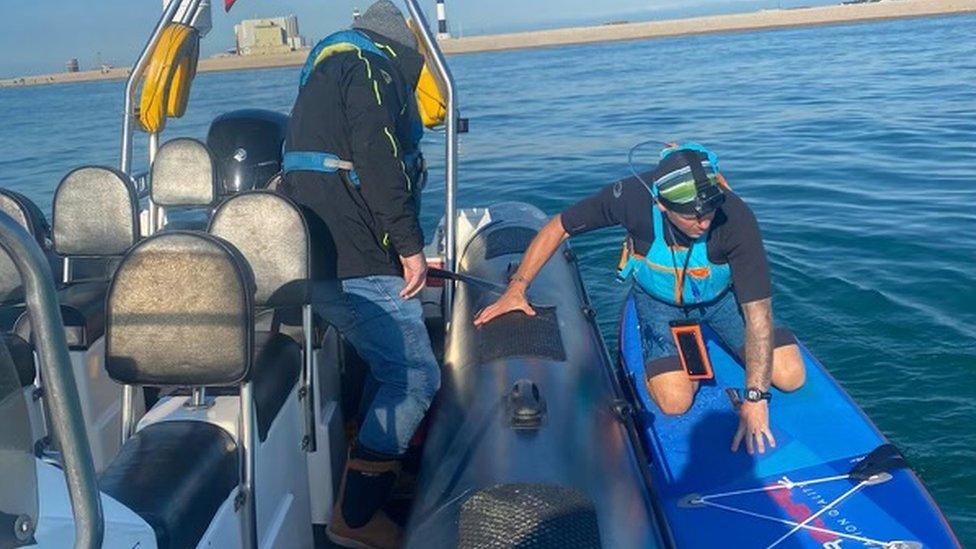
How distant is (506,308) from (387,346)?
0.62 metres

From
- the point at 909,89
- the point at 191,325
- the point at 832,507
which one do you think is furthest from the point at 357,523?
the point at 909,89

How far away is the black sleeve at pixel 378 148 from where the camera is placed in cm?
282

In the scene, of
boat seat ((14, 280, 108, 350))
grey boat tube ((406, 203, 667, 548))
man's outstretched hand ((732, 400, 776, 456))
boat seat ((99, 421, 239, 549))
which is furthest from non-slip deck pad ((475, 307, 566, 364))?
boat seat ((14, 280, 108, 350))

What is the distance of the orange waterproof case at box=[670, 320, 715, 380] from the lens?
371cm

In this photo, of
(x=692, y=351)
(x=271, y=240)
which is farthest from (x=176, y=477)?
(x=692, y=351)

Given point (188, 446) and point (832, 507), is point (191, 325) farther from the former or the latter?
point (832, 507)

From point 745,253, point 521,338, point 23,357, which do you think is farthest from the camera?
point 745,253

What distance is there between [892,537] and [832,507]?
0.70 feet

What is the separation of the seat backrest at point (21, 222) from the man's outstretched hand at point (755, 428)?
98.3 inches

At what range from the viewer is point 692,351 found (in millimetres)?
3762

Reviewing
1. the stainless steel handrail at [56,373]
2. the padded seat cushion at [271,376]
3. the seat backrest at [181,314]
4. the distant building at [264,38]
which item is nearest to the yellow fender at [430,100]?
the padded seat cushion at [271,376]

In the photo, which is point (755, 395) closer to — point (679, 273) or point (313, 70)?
point (679, 273)

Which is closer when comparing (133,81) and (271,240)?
(271,240)

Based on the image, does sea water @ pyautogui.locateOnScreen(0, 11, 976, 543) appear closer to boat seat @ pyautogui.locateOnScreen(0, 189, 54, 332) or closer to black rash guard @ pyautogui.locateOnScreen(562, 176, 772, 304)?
black rash guard @ pyautogui.locateOnScreen(562, 176, 772, 304)
